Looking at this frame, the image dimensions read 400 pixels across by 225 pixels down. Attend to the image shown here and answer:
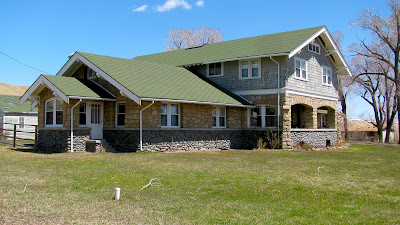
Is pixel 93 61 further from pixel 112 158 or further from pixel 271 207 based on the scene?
pixel 271 207

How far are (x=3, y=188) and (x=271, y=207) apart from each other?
6.43 m

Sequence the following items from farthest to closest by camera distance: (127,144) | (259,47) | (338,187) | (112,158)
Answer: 1. (259,47)
2. (127,144)
3. (112,158)
4. (338,187)

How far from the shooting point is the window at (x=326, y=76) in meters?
29.5

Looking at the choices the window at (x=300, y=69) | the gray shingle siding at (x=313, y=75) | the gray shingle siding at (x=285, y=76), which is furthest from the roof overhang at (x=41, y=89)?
the window at (x=300, y=69)

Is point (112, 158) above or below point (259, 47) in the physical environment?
below

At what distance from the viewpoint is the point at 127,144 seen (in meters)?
20.5

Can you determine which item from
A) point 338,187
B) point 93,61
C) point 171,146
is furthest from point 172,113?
point 338,187

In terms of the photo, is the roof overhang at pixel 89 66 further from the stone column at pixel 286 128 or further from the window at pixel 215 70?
the stone column at pixel 286 128

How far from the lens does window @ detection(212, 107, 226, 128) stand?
2462 centimetres

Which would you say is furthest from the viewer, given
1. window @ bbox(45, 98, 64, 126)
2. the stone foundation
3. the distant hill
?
the distant hill

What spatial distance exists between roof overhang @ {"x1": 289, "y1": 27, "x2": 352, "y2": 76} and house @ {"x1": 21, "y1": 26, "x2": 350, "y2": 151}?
0.28 feet

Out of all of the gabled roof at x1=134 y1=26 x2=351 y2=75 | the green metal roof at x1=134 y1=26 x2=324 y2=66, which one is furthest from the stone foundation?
the green metal roof at x1=134 y1=26 x2=324 y2=66

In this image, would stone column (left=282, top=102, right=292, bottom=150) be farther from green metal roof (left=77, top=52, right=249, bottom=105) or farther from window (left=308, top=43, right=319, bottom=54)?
window (left=308, top=43, right=319, bottom=54)

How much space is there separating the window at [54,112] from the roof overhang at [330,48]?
535 inches
